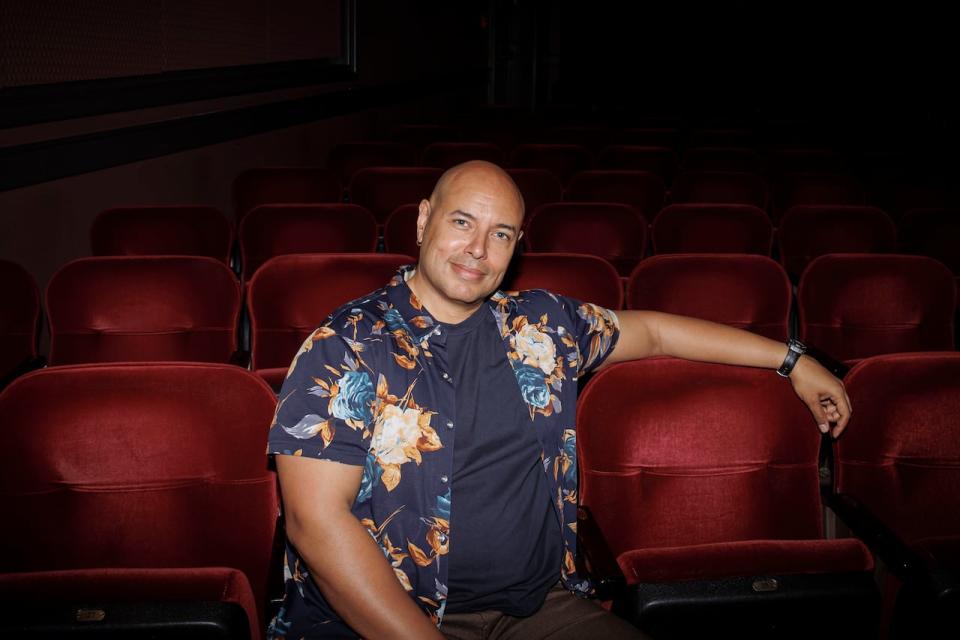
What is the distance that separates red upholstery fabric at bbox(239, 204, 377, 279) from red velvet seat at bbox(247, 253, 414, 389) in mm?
774

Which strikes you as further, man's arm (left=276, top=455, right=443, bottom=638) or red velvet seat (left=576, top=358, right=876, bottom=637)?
red velvet seat (left=576, top=358, right=876, bottom=637)

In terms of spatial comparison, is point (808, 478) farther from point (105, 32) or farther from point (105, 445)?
point (105, 32)

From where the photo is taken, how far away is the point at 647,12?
15398 mm

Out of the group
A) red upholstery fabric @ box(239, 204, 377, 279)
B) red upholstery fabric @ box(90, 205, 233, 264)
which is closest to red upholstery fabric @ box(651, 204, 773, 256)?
red upholstery fabric @ box(239, 204, 377, 279)

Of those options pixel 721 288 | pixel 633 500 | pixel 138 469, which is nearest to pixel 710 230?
pixel 721 288

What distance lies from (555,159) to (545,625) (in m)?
4.76

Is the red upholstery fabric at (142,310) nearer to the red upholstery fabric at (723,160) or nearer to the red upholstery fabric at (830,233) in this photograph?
the red upholstery fabric at (830,233)

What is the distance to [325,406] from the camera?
47.7 inches

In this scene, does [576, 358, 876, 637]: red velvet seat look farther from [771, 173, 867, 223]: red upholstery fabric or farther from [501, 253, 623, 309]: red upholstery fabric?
[771, 173, 867, 223]: red upholstery fabric

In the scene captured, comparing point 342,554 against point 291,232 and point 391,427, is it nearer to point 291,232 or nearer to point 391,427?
point 391,427

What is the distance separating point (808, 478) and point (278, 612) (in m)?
1.23

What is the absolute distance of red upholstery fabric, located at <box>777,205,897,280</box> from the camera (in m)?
3.52

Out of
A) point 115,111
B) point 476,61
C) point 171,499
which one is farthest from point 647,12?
point 171,499

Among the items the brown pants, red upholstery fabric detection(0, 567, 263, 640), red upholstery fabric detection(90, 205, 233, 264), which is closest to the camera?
red upholstery fabric detection(0, 567, 263, 640)
